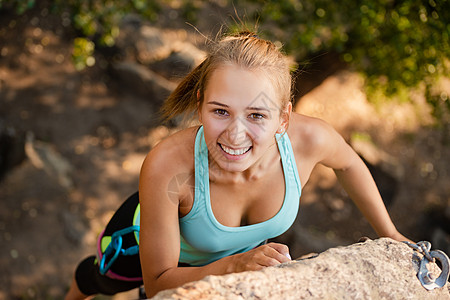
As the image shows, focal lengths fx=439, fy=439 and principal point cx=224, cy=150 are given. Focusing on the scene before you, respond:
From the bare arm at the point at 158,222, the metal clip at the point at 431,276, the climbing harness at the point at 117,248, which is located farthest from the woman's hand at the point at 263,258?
the climbing harness at the point at 117,248

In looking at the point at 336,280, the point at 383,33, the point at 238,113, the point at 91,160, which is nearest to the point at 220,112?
the point at 238,113

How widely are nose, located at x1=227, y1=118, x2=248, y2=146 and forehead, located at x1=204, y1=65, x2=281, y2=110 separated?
7 centimetres

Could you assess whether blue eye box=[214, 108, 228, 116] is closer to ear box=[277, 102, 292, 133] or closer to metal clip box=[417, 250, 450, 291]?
ear box=[277, 102, 292, 133]

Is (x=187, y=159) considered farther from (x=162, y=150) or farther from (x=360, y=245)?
(x=360, y=245)

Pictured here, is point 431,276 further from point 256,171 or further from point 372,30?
point 372,30

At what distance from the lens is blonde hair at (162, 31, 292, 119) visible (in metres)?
Answer: 1.57

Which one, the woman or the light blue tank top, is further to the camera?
the light blue tank top

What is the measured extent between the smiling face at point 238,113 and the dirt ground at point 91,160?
2620 mm

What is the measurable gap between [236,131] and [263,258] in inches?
17.7

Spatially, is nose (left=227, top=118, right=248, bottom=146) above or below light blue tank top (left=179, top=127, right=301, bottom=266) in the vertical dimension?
above

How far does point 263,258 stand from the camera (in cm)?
131

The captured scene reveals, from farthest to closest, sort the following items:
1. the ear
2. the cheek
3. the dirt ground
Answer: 1. the dirt ground
2. the ear
3. the cheek

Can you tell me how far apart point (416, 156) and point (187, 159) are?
4368 mm

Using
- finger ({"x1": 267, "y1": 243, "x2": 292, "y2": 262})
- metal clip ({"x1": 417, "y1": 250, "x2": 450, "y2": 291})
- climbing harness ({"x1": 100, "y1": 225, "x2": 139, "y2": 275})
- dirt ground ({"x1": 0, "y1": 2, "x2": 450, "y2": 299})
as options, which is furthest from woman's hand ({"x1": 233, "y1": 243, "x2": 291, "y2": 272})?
dirt ground ({"x1": 0, "y1": 2, "x2": 450, "y2": 299})
